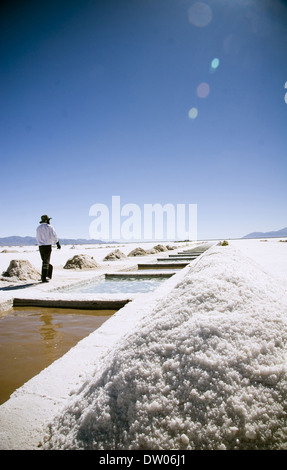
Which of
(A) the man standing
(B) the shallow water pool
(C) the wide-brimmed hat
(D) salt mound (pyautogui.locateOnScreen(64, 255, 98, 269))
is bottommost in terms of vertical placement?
(B) the shallow water pool

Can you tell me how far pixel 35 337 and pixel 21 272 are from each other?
13.9 ft

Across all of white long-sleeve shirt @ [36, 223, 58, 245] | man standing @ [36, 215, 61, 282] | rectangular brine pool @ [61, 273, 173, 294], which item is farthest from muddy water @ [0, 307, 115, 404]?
white long-sleeve shirt @ [36, 223, 58, 245]

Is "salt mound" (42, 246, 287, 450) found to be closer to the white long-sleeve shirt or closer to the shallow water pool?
the shallow water pool

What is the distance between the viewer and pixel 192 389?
0.97 meters

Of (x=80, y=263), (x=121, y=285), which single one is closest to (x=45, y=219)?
(x=121, y=285)

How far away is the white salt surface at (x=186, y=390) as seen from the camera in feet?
2.85

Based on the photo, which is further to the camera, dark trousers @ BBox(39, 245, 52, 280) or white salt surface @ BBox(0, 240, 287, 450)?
dark trousers @ BBox(39, 245, 52, 280)

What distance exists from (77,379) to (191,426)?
0.96 meters

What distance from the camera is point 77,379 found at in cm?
156

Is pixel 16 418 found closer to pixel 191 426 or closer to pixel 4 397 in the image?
pixel 4 397

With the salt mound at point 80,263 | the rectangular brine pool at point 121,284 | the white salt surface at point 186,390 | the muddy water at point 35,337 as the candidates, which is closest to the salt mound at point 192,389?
the white salt surface at point 186,390

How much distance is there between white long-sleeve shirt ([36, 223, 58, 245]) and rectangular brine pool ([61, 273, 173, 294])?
1373 mm

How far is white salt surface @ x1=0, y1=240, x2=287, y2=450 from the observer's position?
87 cm

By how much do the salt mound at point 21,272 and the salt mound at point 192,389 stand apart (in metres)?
5.82
